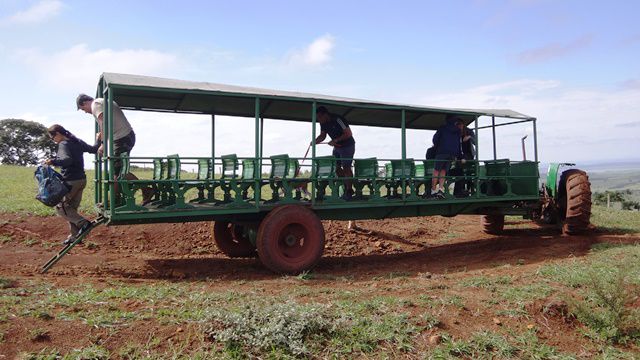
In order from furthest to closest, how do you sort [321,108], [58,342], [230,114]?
[230,114], [321,108], [58,342]

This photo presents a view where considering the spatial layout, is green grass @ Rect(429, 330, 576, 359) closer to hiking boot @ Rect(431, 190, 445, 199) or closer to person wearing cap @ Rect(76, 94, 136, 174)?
hiking boot @ Rect(431, 190, 445, 199)

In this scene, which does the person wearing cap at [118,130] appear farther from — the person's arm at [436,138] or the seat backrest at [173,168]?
the person's arm at [436,138]

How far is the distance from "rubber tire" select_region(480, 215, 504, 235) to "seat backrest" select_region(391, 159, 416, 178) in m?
3.62

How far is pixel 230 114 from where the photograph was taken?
9125 mm

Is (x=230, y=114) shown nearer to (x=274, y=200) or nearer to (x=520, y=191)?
(x=274, y=200)

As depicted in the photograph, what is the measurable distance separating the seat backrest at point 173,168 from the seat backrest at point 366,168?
2.79m

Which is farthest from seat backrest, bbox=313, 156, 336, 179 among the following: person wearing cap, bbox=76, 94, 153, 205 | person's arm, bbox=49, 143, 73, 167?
person's arm, bbox=49, 143, 73, 167

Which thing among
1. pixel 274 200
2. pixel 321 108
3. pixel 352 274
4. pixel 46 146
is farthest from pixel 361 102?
pixel 46 146

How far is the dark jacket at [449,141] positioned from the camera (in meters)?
8.98

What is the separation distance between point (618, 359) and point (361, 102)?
197 inches

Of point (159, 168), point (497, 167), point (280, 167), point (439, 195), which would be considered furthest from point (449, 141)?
point (159, 168)

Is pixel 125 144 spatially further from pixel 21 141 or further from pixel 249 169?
pixel 21 141

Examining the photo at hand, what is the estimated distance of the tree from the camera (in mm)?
41219

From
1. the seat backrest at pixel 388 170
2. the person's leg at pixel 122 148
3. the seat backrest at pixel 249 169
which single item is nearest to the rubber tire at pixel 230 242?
the seat backrest at pixel 249 169
